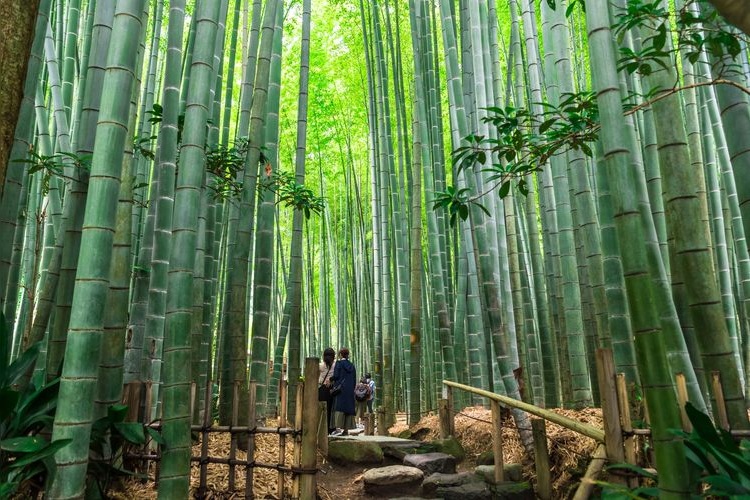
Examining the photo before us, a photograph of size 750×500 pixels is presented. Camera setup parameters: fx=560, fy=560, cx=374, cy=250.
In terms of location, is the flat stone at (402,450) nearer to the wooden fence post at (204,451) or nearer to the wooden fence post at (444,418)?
the wooden fence post at (444,418)

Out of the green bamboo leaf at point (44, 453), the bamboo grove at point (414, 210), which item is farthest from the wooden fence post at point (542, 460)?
the green bamboo leaf at point (44, 453)

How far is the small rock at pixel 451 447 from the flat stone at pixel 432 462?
0.19 metres

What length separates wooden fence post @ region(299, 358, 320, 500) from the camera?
249 centimetres

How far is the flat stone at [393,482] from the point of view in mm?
3320

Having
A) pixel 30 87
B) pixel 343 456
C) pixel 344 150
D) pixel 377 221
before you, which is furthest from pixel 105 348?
pixel 344 150

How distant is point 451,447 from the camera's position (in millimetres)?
3988

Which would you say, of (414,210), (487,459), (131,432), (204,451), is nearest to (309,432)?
(204,451)

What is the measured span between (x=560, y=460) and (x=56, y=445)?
2522 millimetres

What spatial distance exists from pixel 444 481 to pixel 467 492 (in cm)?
22

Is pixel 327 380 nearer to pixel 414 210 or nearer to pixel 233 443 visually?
pixel 414 210

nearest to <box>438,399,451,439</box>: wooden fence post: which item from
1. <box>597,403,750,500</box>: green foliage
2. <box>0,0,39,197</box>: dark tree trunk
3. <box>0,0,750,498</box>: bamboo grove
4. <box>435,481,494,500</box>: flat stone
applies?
<box>0,0,750,498</box>: bamboo grove

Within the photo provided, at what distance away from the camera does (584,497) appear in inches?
86.5

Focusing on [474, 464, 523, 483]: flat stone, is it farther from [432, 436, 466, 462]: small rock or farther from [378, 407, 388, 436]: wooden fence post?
[378, 407, 388, 436]: wooden fence post

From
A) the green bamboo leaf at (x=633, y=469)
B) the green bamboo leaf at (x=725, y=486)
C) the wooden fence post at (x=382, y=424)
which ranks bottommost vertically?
the wooden fence post at (x=382, y=424)
